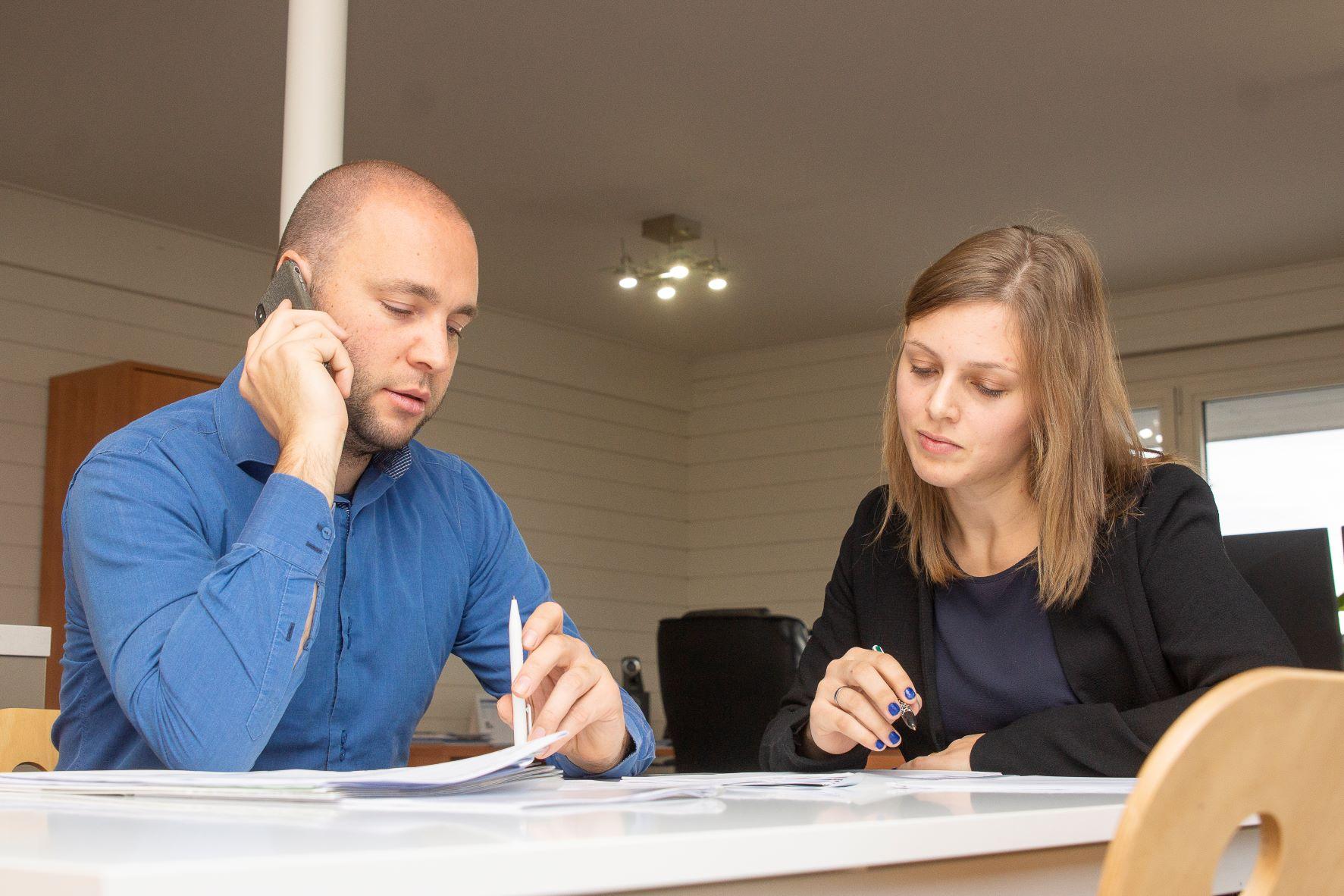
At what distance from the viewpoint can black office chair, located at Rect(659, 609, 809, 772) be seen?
14.1 feet

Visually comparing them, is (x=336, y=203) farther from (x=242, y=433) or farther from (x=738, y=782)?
(x=738, y=782)

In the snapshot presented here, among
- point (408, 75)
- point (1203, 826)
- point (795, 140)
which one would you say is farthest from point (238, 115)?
point (1203, 826)

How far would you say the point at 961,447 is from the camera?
167 centimetres

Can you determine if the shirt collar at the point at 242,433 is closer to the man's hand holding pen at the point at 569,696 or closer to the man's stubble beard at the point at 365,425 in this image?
the man's stubble beard at the point at 365,425

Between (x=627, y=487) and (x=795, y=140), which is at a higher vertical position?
(x=795, y=140)

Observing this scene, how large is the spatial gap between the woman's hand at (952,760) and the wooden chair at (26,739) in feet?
3.33

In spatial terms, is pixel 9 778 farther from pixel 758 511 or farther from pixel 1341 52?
pixel 758 511

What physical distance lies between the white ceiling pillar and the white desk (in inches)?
82.5

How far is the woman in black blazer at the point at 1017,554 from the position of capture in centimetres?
152

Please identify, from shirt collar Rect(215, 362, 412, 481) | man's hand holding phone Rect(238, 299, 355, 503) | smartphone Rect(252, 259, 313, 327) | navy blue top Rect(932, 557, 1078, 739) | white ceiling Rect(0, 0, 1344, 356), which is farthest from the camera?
white ceiling Rect(0, 0, 1344, 356)

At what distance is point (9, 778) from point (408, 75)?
3.77 m

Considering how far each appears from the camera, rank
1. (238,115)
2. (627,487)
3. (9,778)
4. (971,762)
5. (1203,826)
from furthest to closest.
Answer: (627,487)
(238,115)
(971,762)
(9,778)
(1203,826)

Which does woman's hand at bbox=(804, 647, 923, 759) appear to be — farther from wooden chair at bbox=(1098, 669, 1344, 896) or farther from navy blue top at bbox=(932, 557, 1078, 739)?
wooden chair at bbox=(1098, 669, 1344, 896)

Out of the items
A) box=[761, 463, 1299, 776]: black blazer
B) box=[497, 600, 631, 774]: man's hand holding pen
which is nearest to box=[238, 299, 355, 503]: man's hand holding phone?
box=[497, 600, 631, 774]: man's hand holding pen
